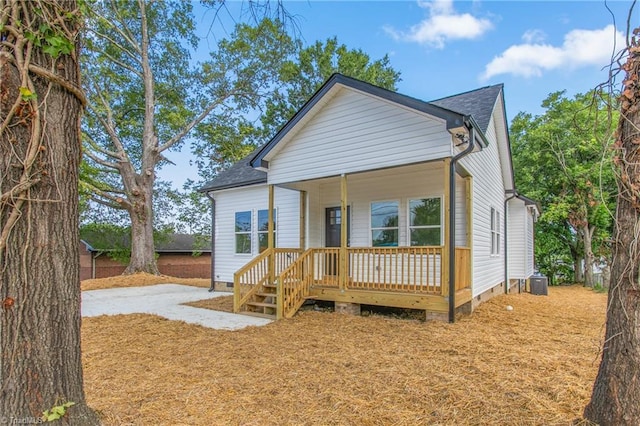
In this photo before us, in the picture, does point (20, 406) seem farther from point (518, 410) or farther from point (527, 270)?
point (527, 270)

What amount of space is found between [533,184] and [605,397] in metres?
16.2

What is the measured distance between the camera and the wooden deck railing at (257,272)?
7.93 meters

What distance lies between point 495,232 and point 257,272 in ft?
23.2

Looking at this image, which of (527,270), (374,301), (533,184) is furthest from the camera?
(533,184)

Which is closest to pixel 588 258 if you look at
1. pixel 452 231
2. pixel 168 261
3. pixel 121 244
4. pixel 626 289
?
pixel 452 231

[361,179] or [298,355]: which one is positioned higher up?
[361,179]

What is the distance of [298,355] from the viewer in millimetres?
4707

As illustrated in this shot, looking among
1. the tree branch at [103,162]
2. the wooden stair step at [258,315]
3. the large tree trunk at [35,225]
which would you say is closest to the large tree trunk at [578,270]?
the wooden stair step at [258,315]

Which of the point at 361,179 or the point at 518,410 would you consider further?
the point at 361,179

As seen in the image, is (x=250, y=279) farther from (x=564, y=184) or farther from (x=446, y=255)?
(x=564, y=184)

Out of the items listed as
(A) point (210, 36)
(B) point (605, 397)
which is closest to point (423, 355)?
(B) point (605, 397)

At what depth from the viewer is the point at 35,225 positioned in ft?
7.25

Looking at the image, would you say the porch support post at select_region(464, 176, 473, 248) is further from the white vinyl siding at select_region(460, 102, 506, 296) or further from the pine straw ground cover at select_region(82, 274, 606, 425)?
the pine straw ground cover at select_region(82, 274, 606, 425)

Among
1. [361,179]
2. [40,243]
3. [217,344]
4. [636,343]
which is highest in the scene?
[361,179]
